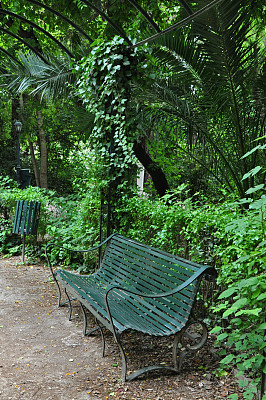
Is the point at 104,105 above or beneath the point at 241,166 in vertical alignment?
above

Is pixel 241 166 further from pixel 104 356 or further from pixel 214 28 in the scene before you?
pixel 104 356

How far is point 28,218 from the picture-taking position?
21.9 feet

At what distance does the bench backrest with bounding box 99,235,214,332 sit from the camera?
Result: 2988mm

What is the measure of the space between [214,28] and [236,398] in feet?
12.7

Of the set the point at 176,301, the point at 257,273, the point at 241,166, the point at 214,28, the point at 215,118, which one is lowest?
the point at 176,301

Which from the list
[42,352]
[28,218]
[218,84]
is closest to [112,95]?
[218,84]

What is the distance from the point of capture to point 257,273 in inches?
111

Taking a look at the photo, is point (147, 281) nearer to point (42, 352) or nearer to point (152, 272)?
point (152, 272)

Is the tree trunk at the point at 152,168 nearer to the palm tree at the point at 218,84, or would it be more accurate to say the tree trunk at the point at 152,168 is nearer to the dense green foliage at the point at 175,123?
the dense green foliage at the point at 175,123

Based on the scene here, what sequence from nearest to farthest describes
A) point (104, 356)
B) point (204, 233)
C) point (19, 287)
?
point (104, 356)
point (204, 233)
point (19, 287)

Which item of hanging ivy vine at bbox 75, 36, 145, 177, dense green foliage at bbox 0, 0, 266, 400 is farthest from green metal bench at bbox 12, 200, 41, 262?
hanging ivy vine at bbox 75, 36, 145, 177

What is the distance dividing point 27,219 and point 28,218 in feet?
0.23

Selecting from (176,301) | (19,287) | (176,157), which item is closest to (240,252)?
(176,301)

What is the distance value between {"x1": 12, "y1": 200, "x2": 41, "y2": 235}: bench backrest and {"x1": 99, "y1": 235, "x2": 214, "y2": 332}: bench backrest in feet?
8.65
